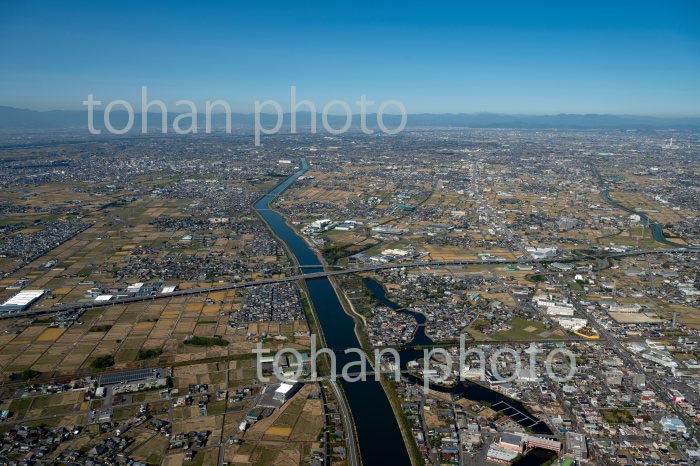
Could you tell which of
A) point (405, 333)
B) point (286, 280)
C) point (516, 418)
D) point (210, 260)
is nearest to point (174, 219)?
point (210, 260)

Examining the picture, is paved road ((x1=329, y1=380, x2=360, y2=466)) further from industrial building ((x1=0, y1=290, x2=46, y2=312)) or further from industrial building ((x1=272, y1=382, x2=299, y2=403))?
industrial building ((x1=0, y1=290, x2=46, y2=312))

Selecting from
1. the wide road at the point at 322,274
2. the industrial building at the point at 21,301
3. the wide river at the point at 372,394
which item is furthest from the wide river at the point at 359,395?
the industrial building at the point at 21,301

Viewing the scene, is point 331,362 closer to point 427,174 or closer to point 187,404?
point 187,404

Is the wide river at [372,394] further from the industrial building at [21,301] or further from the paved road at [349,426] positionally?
the industrial building at [21,301]

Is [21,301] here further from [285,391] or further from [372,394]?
[372,394]

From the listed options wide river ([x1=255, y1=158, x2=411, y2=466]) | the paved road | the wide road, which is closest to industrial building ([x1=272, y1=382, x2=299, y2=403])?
the paved road

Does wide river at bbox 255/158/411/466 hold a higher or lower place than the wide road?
lower
